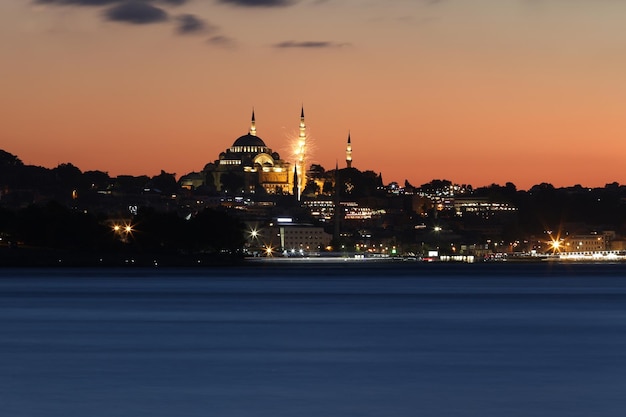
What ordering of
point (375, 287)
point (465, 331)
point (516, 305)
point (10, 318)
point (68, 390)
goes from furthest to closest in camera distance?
point (375, 287) < point (516, 305) < point (10, 318) < point (465, 331) < point (68, 390)

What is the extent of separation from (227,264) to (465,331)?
374 ft

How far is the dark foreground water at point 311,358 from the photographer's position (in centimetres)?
2492

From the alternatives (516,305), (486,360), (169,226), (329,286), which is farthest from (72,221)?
(486,360)

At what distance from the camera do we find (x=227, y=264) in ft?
514

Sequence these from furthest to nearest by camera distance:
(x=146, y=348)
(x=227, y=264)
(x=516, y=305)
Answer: (x=227, y=264), (x=516, y=305), (x=146, y=348)

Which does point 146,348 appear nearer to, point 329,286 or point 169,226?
point 329,286

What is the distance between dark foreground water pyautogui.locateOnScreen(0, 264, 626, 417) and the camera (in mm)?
24922

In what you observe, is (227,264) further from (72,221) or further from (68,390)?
(68,390)

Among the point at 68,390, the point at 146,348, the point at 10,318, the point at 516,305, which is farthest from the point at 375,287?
the point at 68,390

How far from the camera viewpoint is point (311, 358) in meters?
33.8

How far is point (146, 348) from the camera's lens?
120 feet

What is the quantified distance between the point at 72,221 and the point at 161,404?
121061mm

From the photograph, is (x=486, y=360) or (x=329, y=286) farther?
(x=329, y=286)

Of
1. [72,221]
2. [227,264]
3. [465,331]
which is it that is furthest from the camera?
[227,264]
